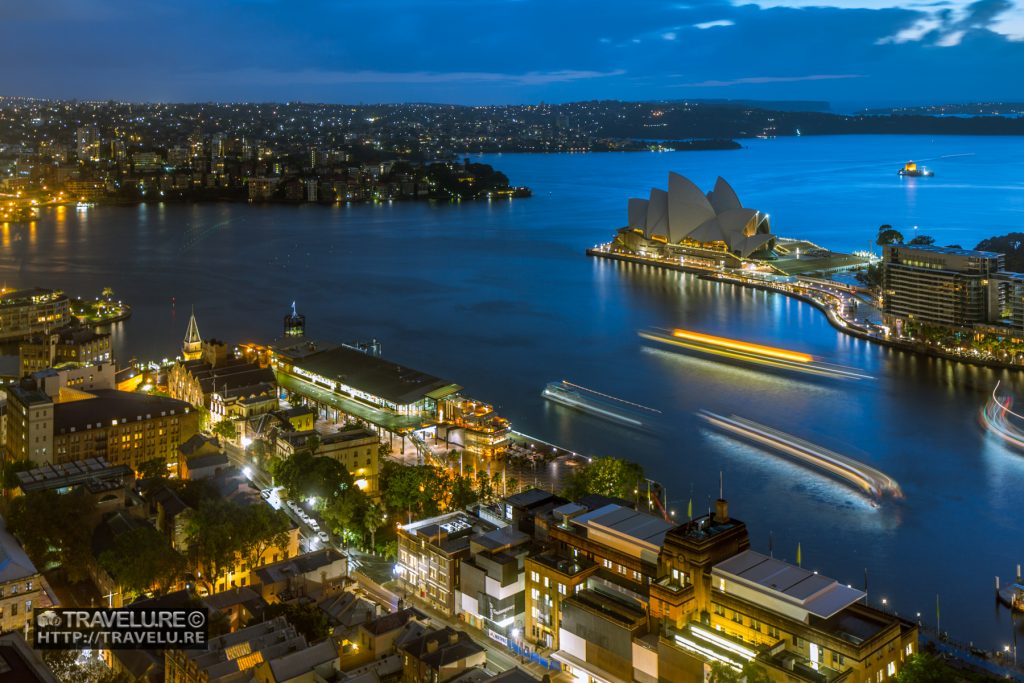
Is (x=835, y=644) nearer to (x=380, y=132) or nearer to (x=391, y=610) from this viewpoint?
(x=391, y=610)

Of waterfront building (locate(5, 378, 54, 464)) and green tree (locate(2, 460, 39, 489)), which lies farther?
waterfront building (locate(5, 378, 54, 464))

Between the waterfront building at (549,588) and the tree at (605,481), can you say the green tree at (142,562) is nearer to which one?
the waterfront building at (549,588)

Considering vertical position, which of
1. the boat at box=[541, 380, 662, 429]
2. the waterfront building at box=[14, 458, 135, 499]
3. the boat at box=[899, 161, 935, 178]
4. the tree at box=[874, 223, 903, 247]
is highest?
the boat at box=[899, 161, 935, 178]

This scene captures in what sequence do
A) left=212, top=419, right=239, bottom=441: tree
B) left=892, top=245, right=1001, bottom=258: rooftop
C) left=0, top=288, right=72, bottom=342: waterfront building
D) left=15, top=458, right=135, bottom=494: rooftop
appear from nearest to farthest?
left=15, top=458, right=135, bottom=494: rooftop < left=212, top=419, right=239, bottom=441: tree < left=892, top=245, right=1001, bottom=258: rooftop < left=0, top=288, right=72, bottom=342: waterfront building

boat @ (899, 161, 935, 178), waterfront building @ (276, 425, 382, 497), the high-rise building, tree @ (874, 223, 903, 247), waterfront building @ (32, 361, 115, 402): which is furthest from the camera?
the high-rise building

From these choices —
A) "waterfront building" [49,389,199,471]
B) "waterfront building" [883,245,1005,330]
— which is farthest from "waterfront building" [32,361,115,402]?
"waterfront building" [883,245,1005,330]

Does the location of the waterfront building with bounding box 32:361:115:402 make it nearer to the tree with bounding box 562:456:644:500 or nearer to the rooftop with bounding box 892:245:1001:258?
the tree with bounding box 562:456:644:500

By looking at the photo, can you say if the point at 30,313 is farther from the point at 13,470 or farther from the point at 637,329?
the point at 637,329
